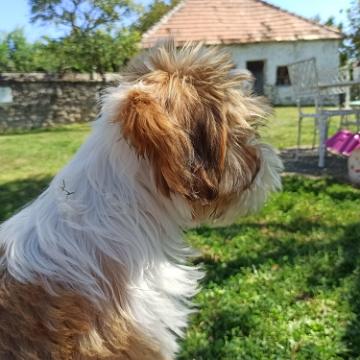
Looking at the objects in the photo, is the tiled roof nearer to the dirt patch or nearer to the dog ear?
the dirt patch

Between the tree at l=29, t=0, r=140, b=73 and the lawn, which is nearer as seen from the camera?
the lawn

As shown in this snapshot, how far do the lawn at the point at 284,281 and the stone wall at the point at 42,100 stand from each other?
12082 mm

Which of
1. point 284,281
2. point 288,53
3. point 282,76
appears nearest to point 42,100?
point 288,53

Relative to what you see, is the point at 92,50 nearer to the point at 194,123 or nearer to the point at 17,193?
the point at 17,193

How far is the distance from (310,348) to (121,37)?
18.6m

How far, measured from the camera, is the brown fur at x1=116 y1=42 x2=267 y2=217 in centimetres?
162

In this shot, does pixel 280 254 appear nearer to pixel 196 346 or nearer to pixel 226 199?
pixel 196 346

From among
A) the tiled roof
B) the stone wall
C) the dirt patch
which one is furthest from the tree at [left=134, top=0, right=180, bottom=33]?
the dirt patch

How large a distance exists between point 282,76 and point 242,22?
11.2 ft

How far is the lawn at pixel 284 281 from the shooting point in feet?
11.2

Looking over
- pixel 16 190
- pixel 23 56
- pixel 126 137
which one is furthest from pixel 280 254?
pixel 23 56

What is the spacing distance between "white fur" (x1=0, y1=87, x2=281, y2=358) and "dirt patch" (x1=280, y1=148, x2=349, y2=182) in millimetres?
5935

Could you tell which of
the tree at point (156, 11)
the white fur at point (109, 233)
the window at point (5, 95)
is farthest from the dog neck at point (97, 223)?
the tree at point (156, 11)

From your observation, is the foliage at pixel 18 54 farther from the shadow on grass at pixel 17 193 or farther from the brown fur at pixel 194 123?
the brown fur at pixel 194 123
